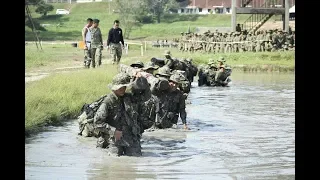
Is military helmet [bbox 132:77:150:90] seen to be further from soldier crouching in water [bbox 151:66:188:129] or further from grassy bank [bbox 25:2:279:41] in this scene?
grassy bank [bbox 25:2:279:41]

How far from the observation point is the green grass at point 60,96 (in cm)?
1302

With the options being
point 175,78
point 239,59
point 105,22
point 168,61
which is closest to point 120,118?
point 175,78

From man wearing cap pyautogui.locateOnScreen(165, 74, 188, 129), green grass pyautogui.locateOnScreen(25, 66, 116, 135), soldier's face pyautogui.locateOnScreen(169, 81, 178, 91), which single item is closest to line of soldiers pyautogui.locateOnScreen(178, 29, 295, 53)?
green grass pyautogui.locateOnScreen(25, 66, 116, 135)

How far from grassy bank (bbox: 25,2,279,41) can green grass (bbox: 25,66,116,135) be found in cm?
3639

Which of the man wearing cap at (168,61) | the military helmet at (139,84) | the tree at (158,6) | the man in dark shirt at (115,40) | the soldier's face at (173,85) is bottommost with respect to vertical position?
the soldier's face at (173,85)

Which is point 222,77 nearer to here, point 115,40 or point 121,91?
point 115,40

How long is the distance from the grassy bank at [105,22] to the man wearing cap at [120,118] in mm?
44190

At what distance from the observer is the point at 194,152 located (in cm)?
1118

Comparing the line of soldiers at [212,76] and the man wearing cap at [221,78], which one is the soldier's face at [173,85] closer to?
the man wearing cap at [221,78]

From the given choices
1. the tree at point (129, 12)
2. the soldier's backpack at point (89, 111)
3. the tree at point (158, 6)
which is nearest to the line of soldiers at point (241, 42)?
the tree at point (129, 12)

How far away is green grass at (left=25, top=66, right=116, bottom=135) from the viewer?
13.0 metres

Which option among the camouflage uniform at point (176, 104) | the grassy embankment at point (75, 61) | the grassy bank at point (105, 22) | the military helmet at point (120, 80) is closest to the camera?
the military helmet at point (120, 80)

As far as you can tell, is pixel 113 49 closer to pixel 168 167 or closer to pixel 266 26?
pixel 168 167
